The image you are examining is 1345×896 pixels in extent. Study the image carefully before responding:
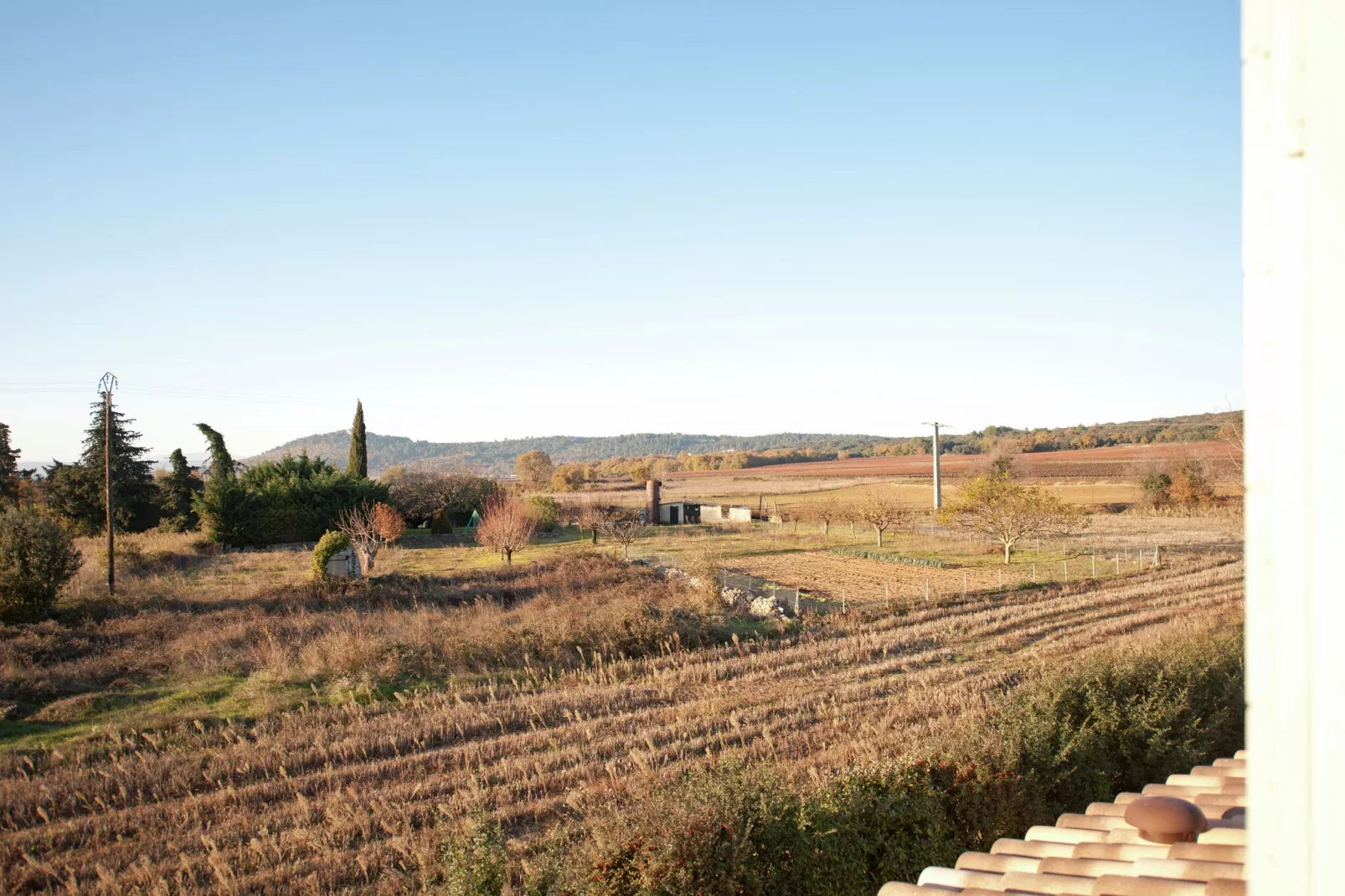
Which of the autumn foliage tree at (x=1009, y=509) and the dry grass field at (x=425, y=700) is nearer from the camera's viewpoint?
the dry grass field at (x=425, y=700)

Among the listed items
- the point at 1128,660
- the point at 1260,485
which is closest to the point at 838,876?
the point at 1128,660

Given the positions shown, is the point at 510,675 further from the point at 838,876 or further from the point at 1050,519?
the point at 1050,519

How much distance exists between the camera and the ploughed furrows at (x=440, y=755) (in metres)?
8.22

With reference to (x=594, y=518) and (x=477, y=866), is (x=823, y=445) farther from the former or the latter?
(x=477, y=866)

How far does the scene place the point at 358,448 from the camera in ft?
156

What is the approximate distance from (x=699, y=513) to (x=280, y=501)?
23413mm

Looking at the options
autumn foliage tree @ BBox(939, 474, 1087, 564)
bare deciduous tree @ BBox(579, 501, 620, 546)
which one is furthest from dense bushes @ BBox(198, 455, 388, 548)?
autumn foliage tree @ BBox(939, 474, 1087, 564)

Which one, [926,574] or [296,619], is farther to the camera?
[926,574]

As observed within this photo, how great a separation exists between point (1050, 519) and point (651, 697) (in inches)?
909

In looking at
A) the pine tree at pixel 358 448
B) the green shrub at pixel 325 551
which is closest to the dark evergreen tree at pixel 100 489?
the pine tree at pixel 358 448

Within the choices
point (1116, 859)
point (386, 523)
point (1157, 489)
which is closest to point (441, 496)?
point (386, 523)

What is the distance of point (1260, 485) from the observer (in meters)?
1.20

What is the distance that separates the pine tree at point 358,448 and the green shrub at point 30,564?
24.7 m

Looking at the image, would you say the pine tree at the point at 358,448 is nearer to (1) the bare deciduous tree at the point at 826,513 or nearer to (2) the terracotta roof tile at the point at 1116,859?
(1) the bare deciduous tree at the point at 826,513
